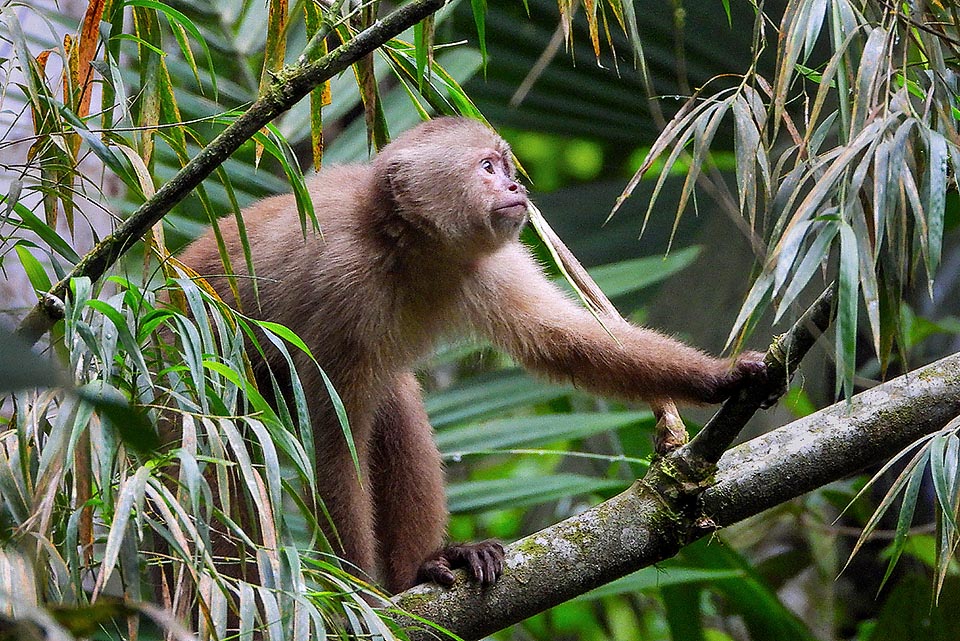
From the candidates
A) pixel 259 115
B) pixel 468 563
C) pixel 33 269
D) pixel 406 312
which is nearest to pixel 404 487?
pixel 406 312

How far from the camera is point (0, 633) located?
95 centimetres

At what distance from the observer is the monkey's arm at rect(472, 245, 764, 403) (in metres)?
2.97

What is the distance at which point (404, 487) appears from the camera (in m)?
3.30

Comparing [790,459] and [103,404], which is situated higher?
[103,404]

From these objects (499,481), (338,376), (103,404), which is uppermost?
(103,404)

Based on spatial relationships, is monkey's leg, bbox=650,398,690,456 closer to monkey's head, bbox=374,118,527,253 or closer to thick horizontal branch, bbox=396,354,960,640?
thick horizontal branch, bbox=396,354,960,640

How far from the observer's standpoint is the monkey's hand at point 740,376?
256cm

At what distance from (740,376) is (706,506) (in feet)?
1.11

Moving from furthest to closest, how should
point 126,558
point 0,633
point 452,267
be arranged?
point 452,267
point 126,558
point 0,633

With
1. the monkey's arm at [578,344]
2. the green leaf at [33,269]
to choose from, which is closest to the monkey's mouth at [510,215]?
the monkey's arm at [578,344]

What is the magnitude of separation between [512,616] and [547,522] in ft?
8.91

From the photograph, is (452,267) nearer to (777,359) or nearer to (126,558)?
(777,359)

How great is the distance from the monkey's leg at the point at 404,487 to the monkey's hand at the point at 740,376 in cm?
92

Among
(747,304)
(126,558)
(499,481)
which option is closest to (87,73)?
(126,558)
